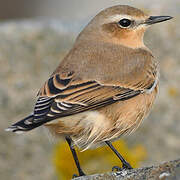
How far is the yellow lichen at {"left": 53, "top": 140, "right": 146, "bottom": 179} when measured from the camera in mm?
8758

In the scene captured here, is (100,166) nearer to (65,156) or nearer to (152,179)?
(65,156)

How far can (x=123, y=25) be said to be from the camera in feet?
25.6

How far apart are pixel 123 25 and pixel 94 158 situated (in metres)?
2.16

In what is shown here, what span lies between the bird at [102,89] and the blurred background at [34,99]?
1868mm

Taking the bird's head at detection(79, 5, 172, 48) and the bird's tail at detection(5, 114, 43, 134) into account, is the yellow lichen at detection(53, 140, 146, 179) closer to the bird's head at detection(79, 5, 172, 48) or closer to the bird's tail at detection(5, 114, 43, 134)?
the bird's head at detection(79, 5, 172, 48)

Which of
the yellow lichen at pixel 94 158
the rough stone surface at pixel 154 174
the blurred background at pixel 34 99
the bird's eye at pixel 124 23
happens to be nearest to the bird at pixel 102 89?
the bird's eye at pixel 124 23

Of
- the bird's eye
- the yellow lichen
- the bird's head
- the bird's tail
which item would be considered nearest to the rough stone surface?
the bird's tail

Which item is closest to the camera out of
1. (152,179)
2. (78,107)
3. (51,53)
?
(152,179)

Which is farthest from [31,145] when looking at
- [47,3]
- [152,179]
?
[47,3]

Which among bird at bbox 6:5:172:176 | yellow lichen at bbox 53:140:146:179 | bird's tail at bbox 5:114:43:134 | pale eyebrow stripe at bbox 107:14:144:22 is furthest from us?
yellow lichen at bbox 53:140:146:179

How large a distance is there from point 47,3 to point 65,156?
12704mm

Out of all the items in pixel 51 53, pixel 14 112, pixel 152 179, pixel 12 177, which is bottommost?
pixel 152 179

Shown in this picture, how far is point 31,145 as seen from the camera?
31.7 feet

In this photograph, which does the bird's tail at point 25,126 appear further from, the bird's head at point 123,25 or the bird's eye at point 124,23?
the bird's eye at point 124,23
